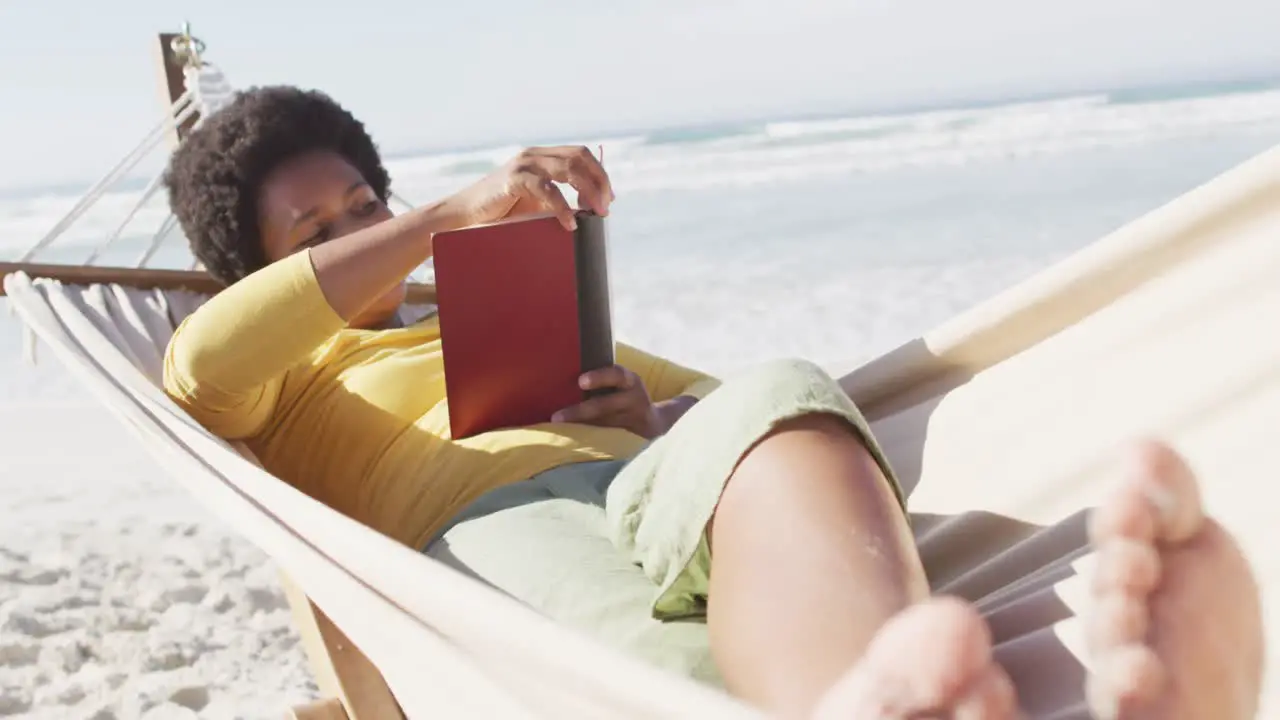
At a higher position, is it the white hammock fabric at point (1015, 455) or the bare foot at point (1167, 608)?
the bare foot at point (1167, 608)

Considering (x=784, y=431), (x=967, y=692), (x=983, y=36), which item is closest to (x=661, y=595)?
(x=784, y=431)

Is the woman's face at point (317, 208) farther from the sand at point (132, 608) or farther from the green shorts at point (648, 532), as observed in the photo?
the sand at point (132, 608)

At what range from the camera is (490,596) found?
0.56 meters

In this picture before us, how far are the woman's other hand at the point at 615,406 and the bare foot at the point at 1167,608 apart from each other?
0.76m

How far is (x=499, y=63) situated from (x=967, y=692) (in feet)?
55.5

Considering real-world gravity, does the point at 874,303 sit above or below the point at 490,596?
below

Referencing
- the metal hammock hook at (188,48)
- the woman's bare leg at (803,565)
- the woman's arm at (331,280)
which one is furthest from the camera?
the metal hammock hook at (188,48)

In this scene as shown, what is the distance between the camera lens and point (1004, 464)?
0.91 metres

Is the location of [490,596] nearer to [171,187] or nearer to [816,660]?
[816,660]

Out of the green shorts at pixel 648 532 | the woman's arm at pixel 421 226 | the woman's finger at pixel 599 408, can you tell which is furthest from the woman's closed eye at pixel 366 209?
the green shorts at pixel 648 532

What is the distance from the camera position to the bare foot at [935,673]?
377 millimetres

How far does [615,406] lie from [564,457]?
128mm

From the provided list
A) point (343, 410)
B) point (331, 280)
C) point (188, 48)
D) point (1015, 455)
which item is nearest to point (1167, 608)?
point (1015, 455)

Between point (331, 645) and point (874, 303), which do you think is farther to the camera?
point (874, 303)
